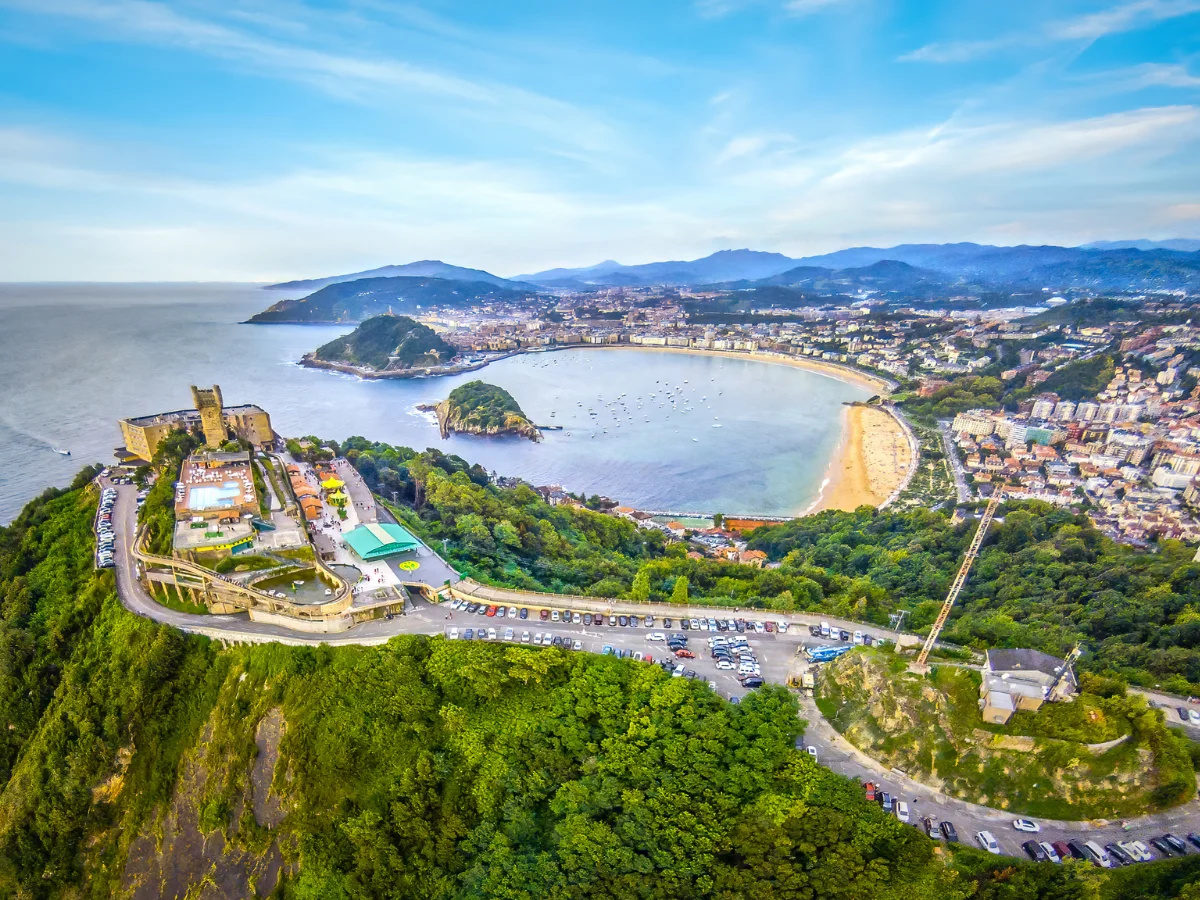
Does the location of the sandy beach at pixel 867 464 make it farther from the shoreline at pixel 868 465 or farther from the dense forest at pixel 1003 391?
the dense forest at pixel 1003 391

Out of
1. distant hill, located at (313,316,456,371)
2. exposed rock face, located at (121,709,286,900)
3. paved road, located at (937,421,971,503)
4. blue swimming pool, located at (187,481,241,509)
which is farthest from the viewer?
distant hill, located at (313,316,456,371)

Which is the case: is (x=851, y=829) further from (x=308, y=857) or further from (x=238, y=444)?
(x=238, y=444)

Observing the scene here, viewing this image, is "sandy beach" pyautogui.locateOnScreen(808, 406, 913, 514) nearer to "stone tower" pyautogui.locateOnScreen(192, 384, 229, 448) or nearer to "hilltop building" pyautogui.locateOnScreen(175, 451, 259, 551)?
"hilltop building" pyautogui.locateOnScreen(175, 451, 259, 551)

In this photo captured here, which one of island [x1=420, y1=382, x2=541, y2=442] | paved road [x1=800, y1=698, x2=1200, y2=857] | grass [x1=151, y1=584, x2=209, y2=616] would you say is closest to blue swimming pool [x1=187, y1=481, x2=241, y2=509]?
grass [x1=151, y1=584, x2=209, y2=616]

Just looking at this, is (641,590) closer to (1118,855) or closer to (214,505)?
(1118,855)

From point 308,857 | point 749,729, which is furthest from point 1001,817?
point 308,857

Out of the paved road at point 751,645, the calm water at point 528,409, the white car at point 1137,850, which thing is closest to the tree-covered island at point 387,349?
the calm water at point 528,409
